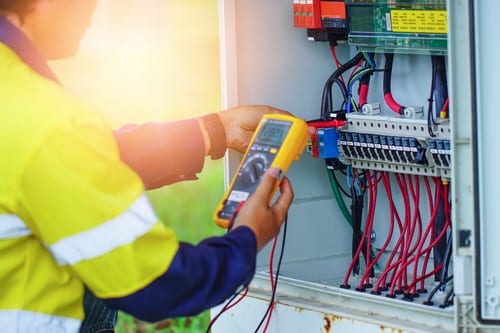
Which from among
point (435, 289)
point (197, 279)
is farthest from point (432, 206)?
point (197, 279)

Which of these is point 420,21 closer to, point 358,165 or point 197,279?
point 358,165

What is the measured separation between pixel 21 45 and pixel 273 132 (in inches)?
25.9

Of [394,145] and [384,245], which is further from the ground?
[394,145]

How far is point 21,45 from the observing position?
201cm

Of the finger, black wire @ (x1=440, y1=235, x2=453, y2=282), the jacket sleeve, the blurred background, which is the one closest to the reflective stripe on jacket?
the finger

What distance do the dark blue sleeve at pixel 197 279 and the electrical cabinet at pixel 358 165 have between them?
662 millimetres

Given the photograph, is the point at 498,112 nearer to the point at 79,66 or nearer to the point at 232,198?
the point at 232,198

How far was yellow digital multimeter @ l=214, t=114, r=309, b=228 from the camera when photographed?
2.26m

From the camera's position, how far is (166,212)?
477 centimetres

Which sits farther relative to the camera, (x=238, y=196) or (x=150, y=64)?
(x=150, y=64)

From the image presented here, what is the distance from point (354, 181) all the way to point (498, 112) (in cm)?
86

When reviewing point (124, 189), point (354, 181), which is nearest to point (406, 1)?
point (354, 181)

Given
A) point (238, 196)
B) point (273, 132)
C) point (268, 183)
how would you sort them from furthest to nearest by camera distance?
point (273, 132)
point (238, 196)
point (268, 183)

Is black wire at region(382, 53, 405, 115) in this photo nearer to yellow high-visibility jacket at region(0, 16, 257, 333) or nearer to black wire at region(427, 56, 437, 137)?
black wire at region(427, 56, 437, 137)
